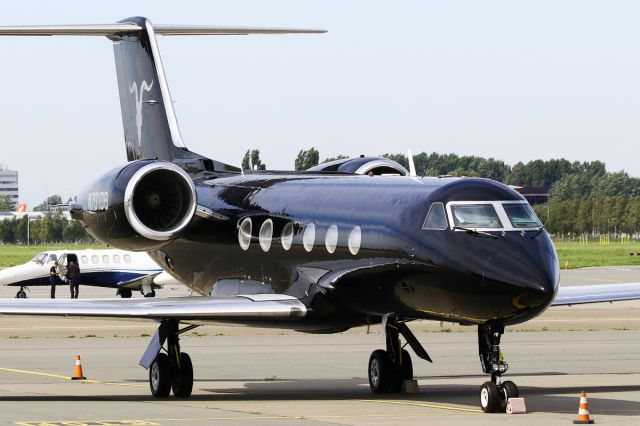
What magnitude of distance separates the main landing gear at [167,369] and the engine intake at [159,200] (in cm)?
162

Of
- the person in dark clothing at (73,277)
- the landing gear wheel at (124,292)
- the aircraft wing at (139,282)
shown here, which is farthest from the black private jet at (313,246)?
the landing gear wheel at (124,292)

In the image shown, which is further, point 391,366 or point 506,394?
point 391,366

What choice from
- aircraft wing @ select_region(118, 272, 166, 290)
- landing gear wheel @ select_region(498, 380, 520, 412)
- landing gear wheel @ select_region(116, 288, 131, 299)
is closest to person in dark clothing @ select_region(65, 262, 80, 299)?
aircraft wing @ select_region(118, 272, 166, 290)

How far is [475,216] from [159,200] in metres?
6.26

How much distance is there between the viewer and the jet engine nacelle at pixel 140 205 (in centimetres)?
2014

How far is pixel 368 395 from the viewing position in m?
19.5

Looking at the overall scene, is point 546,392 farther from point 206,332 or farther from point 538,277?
point 206,332

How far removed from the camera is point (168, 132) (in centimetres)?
2492

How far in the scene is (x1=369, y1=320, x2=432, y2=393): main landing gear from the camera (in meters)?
19.8

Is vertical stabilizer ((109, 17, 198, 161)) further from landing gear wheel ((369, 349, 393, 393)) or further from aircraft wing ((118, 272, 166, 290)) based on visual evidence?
aircraft wing ((118, 272, 166, 290))

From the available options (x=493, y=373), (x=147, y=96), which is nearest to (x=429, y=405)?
(x=493, y=373)

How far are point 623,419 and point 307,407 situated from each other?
4027 mm

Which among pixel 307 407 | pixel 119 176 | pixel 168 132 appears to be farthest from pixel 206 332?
pixel 307 407

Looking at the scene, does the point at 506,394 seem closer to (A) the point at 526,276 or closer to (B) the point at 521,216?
(A) the point at 526,276
